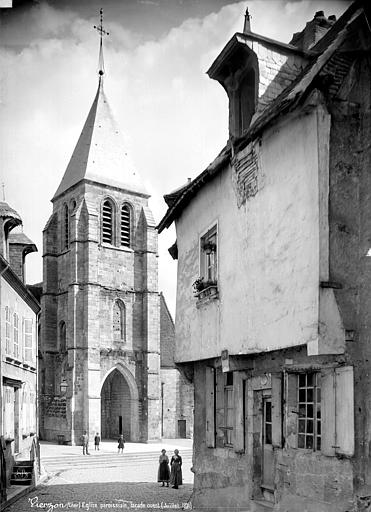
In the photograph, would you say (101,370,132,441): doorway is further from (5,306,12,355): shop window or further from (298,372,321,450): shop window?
(298,372,321,450): shop window

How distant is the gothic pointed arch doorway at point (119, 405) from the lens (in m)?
42.6

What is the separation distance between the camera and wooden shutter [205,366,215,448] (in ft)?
41.4

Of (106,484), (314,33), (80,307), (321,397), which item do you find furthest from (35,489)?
(80,307)

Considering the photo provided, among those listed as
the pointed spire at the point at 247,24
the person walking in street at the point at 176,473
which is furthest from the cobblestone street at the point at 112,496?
the pointed spire at the point at 247,24

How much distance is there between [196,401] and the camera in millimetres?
13555

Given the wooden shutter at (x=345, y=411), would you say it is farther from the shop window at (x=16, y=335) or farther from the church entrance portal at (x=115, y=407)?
the church entrance portal at (x=115, y=407)

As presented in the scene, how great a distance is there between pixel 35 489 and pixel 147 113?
465 inches

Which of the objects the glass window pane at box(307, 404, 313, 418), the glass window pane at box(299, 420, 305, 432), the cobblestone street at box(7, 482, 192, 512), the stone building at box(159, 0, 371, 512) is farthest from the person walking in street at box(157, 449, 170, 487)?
the glass window pane at box(307, 404, 313, 418)

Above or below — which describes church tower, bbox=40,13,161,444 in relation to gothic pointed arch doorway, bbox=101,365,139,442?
above

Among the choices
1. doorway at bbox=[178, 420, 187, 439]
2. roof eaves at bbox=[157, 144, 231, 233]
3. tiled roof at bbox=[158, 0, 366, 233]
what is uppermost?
tiled roof at bbox=[158, 0, 366, 233]

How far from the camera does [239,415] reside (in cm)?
1124

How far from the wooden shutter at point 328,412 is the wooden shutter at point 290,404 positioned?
789mm

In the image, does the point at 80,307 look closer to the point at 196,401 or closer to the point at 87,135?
the point at 87,135

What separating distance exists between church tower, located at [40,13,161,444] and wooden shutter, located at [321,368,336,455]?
32.4m
